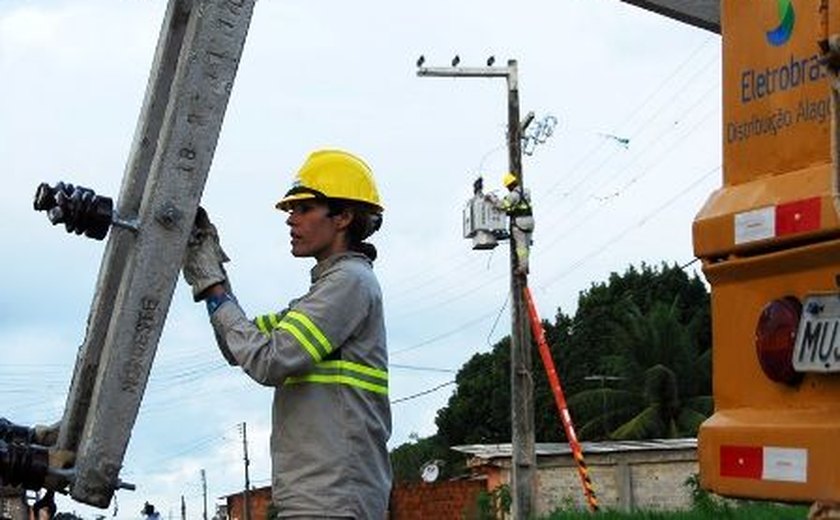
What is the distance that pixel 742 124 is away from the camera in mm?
4078

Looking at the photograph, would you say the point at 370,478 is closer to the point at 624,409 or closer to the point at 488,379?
the point at 624,409

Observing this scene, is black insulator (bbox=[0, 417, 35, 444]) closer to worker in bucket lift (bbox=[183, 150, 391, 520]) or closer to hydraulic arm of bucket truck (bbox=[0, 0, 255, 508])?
hydraulic arm of bucket truck (bbox=[0, 0, 255, 508])

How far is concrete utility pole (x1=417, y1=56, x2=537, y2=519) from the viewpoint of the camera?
20.2 m

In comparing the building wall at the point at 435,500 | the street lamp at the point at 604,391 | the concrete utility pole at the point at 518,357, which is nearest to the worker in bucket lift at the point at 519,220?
the concrete utility pole at the point at 518,357

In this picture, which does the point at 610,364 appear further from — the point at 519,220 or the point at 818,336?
the point at 818,336

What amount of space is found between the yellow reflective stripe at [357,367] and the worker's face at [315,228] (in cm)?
32

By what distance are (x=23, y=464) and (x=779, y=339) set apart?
74.6 inches

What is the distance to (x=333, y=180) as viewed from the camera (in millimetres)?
4293

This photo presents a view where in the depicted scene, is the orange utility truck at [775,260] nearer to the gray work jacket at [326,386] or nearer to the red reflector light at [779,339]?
the red reflector light at [779,339]

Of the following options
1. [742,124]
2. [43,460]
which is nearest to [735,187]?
[742,124]

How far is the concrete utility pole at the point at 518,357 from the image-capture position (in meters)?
20.2

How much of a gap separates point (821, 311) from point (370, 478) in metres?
1.27

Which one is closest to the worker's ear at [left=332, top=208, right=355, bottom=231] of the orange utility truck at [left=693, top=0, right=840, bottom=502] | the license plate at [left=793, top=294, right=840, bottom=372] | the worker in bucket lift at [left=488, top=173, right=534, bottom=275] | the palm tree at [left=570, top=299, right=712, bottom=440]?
the orange utility truck at [left=693, top=0, right=840, bottom=502]

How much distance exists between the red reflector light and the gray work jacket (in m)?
1.06
